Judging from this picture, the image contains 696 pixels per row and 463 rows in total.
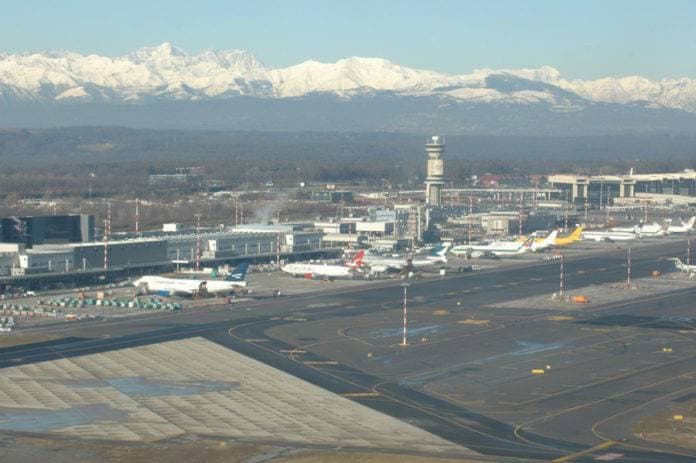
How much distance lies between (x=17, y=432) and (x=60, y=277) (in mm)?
46805

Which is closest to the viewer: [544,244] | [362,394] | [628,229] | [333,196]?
[362,394]

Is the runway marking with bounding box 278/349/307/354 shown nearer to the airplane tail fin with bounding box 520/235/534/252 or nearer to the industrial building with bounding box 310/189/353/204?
the airplane tail fin with bounding box 520/235/534/252

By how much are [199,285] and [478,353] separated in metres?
27.2

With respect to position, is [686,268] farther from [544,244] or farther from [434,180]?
[434,180]

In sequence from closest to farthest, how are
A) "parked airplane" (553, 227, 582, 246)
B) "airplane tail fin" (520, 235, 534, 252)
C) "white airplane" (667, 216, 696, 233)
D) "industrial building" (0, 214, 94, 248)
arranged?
"industrial building" (0, 214, 94, 248), "airplane tail fin" (520, 235, 534, 252), "parked airplane" (553, 227, 582, 246), "white airplane" (667, 216, 696, 233)

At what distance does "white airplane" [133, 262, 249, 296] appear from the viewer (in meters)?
88.8

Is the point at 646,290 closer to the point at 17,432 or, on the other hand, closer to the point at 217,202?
the point at 17,432

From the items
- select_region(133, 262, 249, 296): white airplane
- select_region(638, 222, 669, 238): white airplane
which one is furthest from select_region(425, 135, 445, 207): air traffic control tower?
select_region(133, 262, 249, 296): white airplane

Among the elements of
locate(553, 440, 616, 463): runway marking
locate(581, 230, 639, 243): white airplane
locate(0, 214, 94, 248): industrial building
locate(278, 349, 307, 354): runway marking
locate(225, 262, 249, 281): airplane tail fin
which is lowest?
locate(278, 349, 307, 354): runway marking

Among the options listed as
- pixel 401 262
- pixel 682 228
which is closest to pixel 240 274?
pixel 401 262

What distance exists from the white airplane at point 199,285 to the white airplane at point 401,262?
17.8 m

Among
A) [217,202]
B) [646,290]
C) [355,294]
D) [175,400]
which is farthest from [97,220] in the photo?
[175,400]

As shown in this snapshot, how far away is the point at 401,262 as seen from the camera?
106m

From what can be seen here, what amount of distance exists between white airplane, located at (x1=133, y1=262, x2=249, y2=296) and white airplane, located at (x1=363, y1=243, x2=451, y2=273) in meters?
17.8
